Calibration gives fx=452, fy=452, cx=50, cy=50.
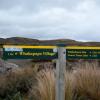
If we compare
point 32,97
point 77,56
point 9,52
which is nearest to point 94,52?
point 77,56

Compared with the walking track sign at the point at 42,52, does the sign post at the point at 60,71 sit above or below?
below

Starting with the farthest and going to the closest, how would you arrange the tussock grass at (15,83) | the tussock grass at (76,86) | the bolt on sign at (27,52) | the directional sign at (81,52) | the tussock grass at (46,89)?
the tussock grass at (15,83) → the tussock grass at (76,86) → the tussock grass at (46,89) → the directional sign at (81,52) → the bolt on sign at (27,52)

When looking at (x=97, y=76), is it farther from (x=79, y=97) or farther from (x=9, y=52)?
(x=9, y=52)

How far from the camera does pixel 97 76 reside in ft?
35.6

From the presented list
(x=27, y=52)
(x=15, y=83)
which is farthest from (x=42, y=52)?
(x=15, y=83)

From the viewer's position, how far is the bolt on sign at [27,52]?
25.3ft

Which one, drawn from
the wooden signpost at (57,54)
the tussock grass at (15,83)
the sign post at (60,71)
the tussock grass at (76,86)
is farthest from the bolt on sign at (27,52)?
the tussock grass at (15,83)

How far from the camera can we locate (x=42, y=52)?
25.7 ft

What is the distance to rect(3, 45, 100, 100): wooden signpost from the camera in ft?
25.3

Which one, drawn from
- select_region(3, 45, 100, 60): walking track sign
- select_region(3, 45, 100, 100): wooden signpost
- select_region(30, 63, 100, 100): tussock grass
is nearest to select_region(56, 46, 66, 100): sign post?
select_region(3, 45, 100, 100): wooden signpost

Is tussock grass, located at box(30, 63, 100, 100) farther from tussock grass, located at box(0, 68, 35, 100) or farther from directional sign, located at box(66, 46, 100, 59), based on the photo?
directional sign, located at box(66, 46, 100, 59)

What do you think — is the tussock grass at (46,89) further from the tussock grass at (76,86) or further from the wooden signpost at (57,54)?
the wooden signpost at (57,54)

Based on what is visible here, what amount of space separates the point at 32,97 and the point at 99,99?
1599 mm

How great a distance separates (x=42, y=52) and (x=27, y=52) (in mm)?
266
